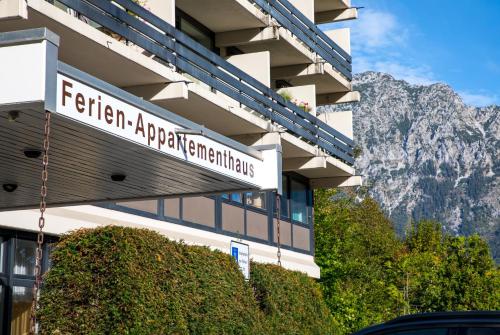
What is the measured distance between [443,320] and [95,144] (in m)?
6.41

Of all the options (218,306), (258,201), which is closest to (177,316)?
(218,306)

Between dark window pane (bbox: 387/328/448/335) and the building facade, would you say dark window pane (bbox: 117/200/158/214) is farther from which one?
dark window pane (bbox: 387/328/448/335)

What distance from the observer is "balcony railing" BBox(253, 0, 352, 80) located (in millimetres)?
30328

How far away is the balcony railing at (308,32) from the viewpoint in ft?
99.5

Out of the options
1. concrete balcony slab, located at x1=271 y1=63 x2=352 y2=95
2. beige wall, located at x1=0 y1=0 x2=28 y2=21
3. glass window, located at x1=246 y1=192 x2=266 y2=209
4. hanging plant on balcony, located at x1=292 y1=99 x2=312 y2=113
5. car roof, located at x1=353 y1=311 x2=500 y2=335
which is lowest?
car roof, located at x1=353 y1=311 x2=500 y2=335

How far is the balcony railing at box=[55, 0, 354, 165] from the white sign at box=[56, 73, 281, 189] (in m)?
4.88

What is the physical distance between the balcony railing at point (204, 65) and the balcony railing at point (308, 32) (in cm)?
237

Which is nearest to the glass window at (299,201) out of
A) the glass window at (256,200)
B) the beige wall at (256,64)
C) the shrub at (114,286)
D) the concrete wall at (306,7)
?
the glass window at (256,200)

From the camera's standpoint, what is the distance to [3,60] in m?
10.7

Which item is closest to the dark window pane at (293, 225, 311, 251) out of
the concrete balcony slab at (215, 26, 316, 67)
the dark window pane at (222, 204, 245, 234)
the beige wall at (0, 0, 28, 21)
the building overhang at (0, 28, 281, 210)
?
the dark window pane at (222, 204, 245, 234)

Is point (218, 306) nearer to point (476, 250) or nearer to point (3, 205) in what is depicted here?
point (3, 205)

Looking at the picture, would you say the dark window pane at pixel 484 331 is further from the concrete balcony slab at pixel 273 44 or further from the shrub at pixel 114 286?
the concrete balcony slab at pixel 273 44

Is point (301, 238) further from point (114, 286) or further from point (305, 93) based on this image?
point (114, 286)

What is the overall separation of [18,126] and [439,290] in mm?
30544
